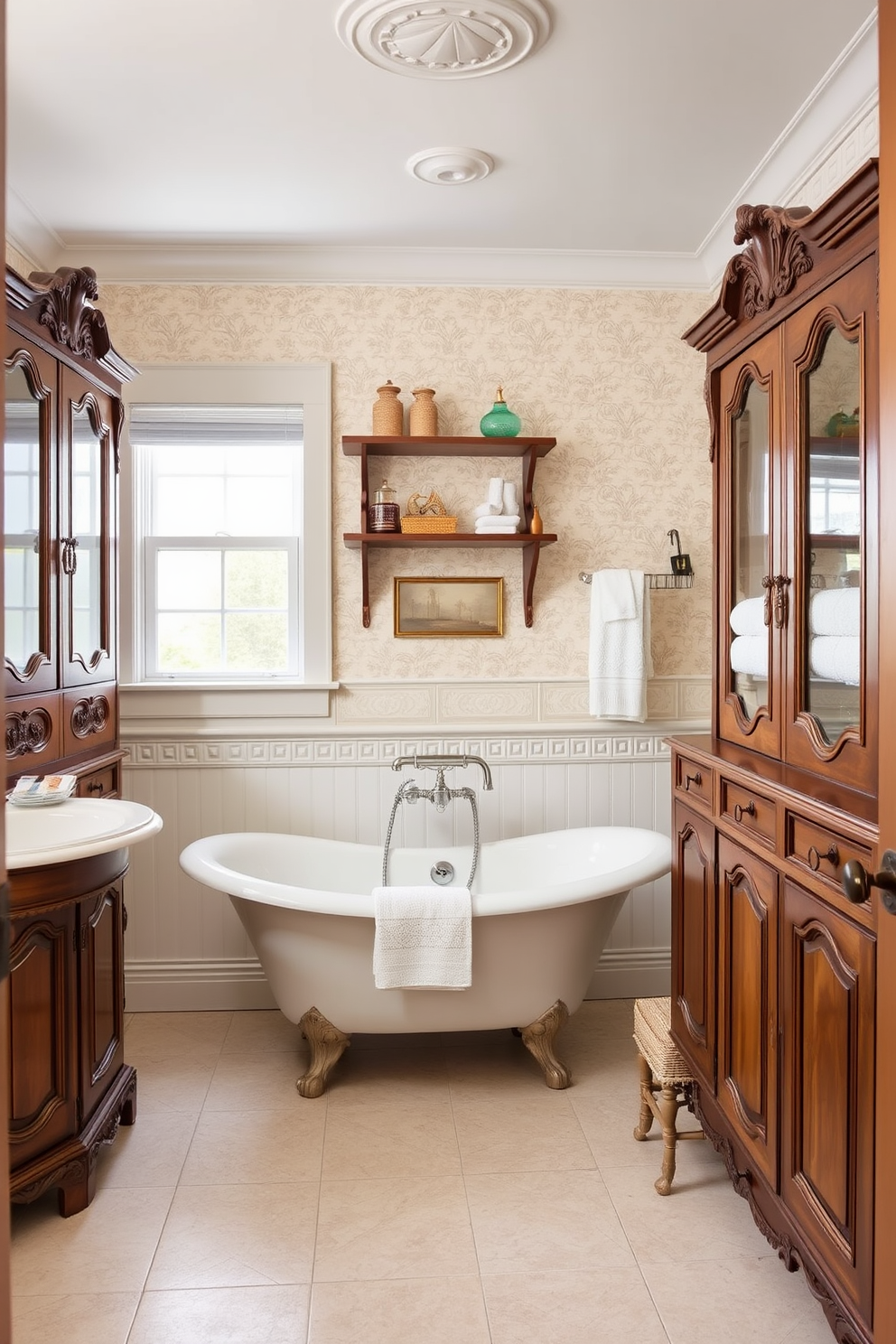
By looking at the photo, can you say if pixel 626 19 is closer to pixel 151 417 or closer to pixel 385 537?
pixel 385 537

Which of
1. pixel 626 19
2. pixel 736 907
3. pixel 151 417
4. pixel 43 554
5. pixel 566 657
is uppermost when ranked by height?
pixel 626 19

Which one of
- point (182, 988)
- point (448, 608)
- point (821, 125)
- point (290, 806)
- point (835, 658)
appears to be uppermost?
point (821, 125)

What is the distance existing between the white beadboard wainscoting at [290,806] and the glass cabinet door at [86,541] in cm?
79

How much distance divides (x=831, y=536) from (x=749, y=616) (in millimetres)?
438

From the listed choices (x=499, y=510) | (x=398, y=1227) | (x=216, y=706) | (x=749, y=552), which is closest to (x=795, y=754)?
(x=749, y=552)

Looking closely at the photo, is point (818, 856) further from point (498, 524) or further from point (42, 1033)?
point (498, 524)

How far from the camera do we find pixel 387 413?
3393 mm

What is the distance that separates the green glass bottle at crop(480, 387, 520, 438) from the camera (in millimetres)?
3381

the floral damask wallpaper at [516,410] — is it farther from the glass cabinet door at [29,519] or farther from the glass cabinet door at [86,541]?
the glass cabinet door at [29,519]

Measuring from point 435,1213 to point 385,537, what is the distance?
6.61ft

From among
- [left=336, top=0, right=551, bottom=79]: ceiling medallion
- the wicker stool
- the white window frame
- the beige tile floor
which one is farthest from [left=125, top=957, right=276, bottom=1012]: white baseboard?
[left=336, top=0, right=551, bottom=79]: ceiling medallion

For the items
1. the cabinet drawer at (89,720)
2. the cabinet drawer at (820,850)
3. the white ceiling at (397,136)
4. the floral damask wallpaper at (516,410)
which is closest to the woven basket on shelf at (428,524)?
the floral damask wallpaper at (516,410)

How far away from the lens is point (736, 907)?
2.09 m

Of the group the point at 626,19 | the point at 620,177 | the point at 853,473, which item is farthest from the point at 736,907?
the point at 620,177
